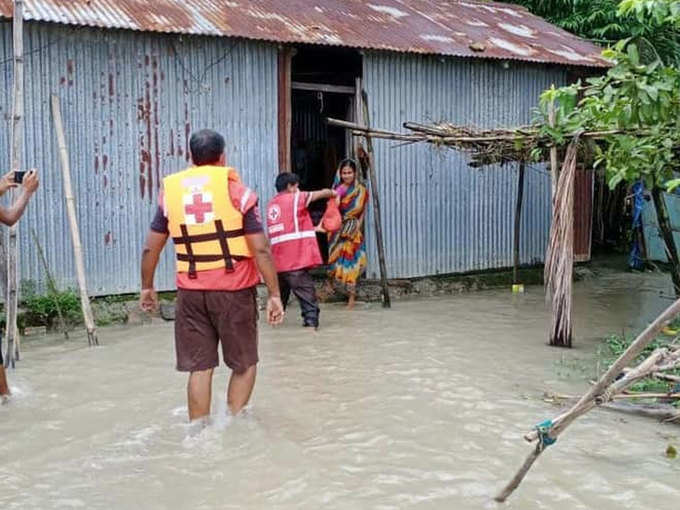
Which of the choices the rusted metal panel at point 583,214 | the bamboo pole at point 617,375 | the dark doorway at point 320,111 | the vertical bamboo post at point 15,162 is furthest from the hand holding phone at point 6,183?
the rusted metal panel at point 583,214

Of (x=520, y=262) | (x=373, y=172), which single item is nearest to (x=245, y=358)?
(x=373, y=172)

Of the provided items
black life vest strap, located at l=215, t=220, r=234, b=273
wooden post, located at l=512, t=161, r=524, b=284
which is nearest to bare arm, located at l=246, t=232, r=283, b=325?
black life vest strap, located at l=215, t=220, r=234, b=273

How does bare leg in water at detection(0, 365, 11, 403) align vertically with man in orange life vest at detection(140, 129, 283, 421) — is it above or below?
below

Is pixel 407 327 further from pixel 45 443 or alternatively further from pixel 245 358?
pixel 45 443

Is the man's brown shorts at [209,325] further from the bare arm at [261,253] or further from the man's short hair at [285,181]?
the man's short hair at [285,181]

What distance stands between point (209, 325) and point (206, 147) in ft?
3.55

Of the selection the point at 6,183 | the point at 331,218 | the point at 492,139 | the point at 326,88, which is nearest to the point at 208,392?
the point at 6,183

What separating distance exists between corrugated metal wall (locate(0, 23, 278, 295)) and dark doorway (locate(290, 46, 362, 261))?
99 centimetres

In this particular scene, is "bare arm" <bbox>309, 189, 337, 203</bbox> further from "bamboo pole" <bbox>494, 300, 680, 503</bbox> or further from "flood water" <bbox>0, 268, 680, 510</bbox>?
"bamboo pole" <bbox>494, 300, 680, 503</bbox>

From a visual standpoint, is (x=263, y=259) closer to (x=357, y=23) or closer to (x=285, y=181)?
(x=285, y=181)

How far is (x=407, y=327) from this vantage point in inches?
337

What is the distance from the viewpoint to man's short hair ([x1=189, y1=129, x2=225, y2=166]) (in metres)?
4.70

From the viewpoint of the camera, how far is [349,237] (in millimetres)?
9742

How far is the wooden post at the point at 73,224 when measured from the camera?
7.40 meters
